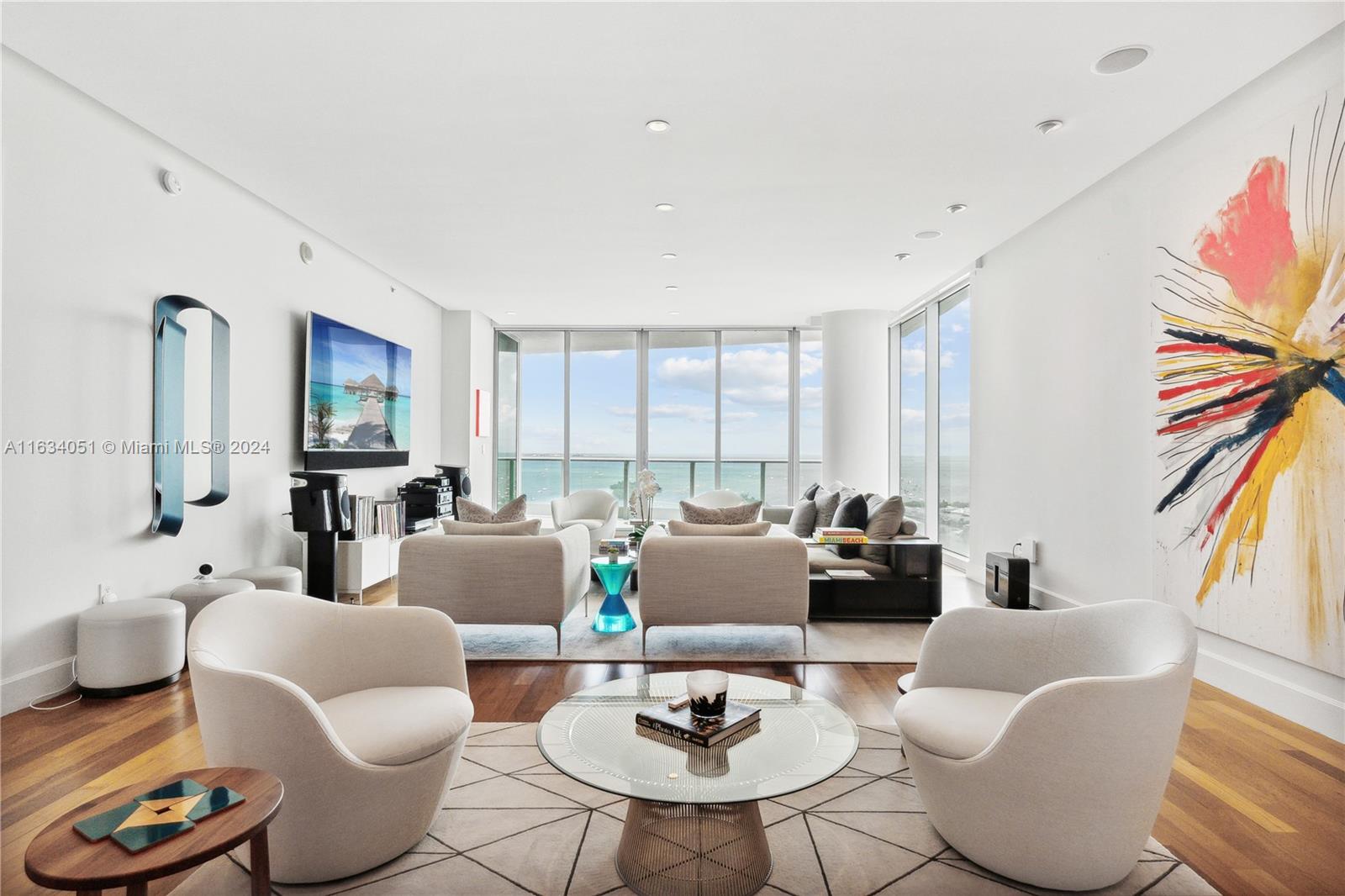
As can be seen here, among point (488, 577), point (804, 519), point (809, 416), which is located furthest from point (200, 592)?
point (809, 416)

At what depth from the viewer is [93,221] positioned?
3.38 metres

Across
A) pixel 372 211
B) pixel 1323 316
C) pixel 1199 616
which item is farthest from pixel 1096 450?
pixel 372 211

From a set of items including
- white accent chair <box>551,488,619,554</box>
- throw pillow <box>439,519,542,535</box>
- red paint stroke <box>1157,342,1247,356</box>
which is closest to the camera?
red paint stroke <box>1157,342,1247,356</box>

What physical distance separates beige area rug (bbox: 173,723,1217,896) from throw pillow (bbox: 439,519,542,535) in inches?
64.5

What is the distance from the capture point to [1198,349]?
3.50m

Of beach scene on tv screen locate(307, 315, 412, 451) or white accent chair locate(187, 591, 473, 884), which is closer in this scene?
white accent chair locate(187, 591, 473, 884)

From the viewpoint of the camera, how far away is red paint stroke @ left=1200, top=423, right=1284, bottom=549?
309cm

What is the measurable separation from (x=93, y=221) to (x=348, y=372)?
7.84 feet

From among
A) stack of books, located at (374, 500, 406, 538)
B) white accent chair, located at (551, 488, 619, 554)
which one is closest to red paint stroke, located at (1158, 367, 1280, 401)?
white accent chair, located at (551, 488, 619, 554)

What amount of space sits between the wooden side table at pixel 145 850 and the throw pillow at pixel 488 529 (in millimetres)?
2446

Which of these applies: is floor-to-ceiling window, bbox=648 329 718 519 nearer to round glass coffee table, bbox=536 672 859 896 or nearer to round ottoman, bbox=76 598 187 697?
round ottoman, bbox=76 598 187 697

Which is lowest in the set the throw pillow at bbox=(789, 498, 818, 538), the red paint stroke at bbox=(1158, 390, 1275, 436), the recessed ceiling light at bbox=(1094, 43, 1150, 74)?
the throw pillow at bbox=(789, 498, 818, 538)

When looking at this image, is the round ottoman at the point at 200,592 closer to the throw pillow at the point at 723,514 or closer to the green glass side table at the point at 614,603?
the green glass side table at the point at 614,603

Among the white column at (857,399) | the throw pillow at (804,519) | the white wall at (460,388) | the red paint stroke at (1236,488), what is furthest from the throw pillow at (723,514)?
the white wall at (460,388)
